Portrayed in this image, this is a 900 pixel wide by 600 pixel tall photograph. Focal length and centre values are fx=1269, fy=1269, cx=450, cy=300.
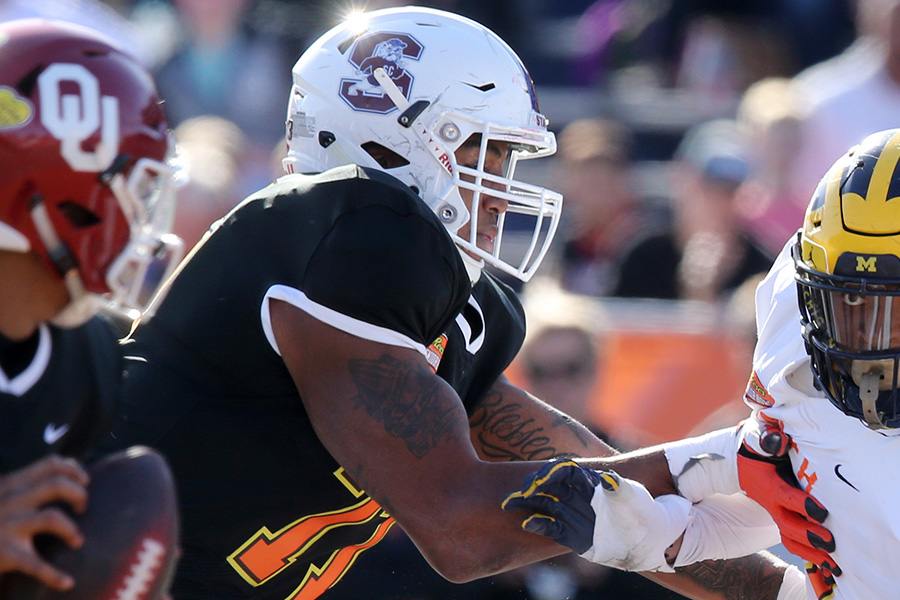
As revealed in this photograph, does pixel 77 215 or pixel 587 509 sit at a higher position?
pixel 77 215

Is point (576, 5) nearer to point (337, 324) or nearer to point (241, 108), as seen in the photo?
point (241, 108)

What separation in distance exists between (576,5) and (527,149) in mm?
5374

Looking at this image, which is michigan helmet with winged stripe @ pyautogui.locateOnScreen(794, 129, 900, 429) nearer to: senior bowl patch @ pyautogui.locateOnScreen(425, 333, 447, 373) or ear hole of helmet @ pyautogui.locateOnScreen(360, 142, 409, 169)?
senior bowl patch @ pyautogui.locateOnScreen(425, 333, 447, 373)

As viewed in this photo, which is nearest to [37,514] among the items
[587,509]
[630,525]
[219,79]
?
[587,509]

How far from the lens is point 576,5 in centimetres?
847

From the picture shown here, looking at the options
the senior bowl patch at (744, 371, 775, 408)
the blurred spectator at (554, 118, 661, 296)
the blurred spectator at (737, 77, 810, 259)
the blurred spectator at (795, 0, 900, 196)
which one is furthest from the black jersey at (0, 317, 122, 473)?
the blurred spectator at (795, 0, 900, 196)

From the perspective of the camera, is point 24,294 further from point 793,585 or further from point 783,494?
point 793,585

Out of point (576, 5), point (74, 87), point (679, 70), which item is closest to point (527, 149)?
point (74, 87)

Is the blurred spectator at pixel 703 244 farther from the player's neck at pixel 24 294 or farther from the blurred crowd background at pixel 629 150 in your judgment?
the player's neck at pixel 24 294

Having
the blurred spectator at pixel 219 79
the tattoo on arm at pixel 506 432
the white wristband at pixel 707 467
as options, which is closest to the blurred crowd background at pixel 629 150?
the blurred spectator at pixel 219 79

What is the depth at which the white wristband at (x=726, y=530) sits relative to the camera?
2.89 metres

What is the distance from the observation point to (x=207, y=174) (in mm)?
5832

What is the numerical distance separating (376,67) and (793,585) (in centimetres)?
162

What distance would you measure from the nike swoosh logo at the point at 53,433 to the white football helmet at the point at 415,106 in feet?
3.97
